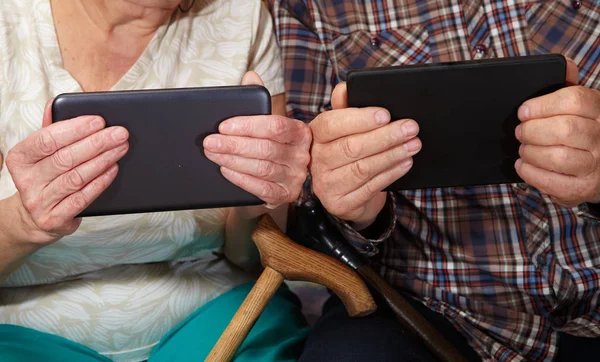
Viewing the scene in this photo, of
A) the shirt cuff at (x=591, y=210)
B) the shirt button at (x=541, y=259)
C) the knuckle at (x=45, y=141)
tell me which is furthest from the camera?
the shirt button at (x=541, y=259)

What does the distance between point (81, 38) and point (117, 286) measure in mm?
436

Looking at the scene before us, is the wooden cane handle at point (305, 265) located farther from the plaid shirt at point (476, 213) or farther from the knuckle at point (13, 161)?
the knuckle at point (13, 161)

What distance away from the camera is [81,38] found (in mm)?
1302

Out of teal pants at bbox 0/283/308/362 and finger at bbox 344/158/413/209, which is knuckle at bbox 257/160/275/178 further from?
teal pants at bbox 0/283/308/362

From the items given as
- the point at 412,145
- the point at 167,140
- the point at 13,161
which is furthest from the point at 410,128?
the point at 13,161

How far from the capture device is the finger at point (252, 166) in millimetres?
1054

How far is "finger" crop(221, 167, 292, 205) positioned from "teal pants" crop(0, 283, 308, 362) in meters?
0.29

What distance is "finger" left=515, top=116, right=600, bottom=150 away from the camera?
1005 mm

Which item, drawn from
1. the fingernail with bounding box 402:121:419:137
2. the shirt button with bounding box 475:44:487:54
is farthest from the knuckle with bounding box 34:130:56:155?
the shirt button with bounding box 475:44:487:54

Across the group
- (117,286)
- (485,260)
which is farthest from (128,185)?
(485,260)

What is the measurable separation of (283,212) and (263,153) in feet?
1.01

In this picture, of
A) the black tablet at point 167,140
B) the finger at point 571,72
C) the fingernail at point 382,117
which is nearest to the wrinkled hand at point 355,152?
the fingernail at point 382,117

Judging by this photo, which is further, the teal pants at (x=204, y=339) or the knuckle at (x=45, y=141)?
the teal pants at (x=204, y=339)

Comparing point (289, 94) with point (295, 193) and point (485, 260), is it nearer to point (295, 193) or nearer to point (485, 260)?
point (295, 193)
